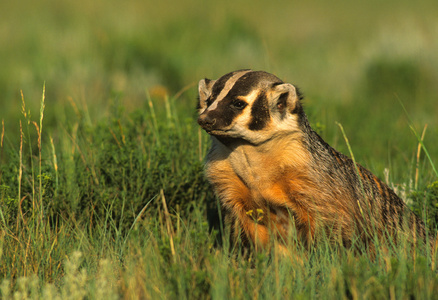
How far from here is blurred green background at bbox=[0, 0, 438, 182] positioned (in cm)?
→ 650

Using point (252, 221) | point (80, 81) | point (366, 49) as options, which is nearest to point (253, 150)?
point (252, 221)

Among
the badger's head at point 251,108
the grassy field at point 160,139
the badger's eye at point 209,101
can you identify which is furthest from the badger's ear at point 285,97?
the grassy field at point 160,139

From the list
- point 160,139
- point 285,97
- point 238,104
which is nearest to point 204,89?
point 238,104

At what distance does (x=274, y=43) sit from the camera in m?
12.5

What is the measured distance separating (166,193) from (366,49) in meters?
6.62

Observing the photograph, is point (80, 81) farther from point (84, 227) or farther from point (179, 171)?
point (84, 227)

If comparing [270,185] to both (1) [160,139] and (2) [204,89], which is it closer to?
(2) [204,89]

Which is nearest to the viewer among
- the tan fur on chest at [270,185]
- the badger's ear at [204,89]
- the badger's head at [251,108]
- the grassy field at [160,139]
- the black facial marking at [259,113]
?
the grassy field at [160,139]

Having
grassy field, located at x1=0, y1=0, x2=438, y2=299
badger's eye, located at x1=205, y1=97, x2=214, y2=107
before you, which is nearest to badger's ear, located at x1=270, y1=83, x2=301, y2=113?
badger's eye, located at x1=205, y1=97, x2=214, y2=107

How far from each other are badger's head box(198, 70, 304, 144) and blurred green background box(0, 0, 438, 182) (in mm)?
1222

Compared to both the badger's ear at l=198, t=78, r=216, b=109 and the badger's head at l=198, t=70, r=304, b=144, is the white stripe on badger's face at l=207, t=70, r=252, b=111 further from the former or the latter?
the badger's ear at l=198, t=78, r=216, b=109

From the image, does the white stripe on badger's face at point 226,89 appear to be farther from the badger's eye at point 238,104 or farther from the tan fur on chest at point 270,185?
the tan fur on chest at point 270,185

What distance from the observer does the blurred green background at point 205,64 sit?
6.50 metres

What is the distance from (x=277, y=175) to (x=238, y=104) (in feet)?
→ 1.74
